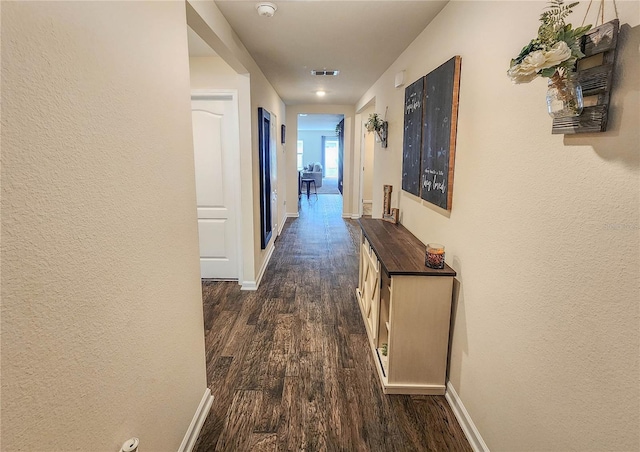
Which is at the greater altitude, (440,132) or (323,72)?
(323,72)

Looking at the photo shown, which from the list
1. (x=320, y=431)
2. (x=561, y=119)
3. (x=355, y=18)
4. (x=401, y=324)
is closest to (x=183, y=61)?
(x=355, y=18)

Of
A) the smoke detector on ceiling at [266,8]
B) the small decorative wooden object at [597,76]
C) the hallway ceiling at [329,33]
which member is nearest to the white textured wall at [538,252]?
the small decorative wooden object at [597,76]

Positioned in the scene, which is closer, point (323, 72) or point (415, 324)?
point (415, 324)

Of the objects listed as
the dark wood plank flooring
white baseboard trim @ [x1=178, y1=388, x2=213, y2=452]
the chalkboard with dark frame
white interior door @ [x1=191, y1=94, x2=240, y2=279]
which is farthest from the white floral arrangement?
white interior door @ [x1=191, y1=94, x2=240, y2=279]

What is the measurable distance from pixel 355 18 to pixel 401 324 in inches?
79.7

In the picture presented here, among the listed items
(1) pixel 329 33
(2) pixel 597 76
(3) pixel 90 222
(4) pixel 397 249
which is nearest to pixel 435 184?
(4) pixel 397 249

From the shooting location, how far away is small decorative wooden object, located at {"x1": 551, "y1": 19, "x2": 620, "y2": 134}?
0.97 m

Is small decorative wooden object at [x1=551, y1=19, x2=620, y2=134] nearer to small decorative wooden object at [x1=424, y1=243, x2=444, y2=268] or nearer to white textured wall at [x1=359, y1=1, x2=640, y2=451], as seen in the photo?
Answer: white textured wall at [x1=359, y1=1, x2=640, y2=451]

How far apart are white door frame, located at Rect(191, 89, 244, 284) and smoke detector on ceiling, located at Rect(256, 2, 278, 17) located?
4.37 ft

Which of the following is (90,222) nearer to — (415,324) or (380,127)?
(415,324)

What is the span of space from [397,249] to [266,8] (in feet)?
5.76

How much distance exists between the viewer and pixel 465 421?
1.89 meters

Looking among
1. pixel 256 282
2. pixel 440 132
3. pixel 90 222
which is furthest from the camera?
pixel 256 282

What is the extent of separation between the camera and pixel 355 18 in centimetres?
242
